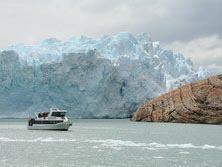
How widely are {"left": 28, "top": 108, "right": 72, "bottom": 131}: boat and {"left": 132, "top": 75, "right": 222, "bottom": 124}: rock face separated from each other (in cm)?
2638

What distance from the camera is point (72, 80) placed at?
358 ft

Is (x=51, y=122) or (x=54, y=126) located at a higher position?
(x=51, y=122)

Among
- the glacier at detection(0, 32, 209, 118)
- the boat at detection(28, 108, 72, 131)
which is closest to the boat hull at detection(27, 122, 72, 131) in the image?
the boat at detection(28, 108, 72, 131)

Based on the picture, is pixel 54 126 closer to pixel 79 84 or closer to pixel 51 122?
pixel 51 122

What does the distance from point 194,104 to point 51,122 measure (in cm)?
2910

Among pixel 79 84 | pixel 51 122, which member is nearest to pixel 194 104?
pixel 79 84

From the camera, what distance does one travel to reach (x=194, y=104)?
3745 inches

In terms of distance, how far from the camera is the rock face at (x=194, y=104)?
3716 inches

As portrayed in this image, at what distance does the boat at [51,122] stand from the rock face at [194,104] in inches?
1039

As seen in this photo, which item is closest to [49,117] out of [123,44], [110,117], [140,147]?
[140,147]

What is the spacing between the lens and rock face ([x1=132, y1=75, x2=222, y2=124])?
94375 millimetres

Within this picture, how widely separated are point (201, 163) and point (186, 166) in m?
2.10

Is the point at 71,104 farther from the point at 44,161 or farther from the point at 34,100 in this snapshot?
the point at 44,161

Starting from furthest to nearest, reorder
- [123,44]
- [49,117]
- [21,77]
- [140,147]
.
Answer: [123,44] < [21,77] < [49,117] < [140,147]
